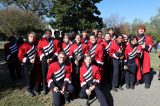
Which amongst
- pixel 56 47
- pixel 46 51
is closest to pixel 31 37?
pixel 46 51

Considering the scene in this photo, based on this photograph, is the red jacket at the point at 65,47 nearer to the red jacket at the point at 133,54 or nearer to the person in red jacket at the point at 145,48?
the red jacket at the point at 133,54

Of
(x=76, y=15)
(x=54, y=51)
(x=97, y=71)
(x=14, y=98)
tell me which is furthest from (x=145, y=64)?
(x=76, y=15)

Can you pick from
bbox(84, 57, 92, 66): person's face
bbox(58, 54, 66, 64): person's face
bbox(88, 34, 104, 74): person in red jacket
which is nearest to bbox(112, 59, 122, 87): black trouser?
bbox(88, 34, 104, 74): person in red jacket

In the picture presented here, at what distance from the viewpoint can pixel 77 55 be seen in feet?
33.7

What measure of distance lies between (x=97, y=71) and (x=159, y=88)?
102 inches

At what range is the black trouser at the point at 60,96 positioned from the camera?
9.09 m

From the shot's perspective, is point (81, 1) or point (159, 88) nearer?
point (159, 88)

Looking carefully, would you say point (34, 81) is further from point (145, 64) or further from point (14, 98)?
point (145, 64)

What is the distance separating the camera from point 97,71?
365 inches

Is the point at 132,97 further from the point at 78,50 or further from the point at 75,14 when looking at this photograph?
the point at 75,14

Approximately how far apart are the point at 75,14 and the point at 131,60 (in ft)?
80.2

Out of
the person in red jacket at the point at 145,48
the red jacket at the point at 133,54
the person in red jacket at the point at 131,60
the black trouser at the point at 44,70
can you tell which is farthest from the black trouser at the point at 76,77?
the person in red jacket at the point at 145,48

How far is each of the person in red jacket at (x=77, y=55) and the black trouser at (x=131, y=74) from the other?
1600mm

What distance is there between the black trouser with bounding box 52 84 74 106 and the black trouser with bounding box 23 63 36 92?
1308 millimetres
